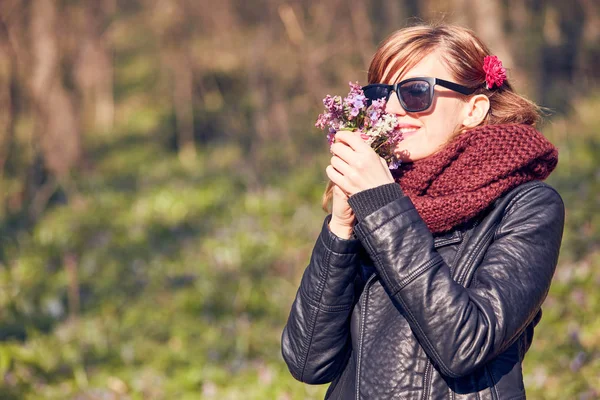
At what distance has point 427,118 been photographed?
172 centimetres

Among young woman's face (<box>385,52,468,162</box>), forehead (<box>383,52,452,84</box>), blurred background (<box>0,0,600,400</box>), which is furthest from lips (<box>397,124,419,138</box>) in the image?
blurred background (<box>0,0,600,400</box>)

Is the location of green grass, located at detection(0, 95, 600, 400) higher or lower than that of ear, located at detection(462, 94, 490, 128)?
lower

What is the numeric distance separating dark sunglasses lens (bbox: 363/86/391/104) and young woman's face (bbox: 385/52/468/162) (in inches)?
0.7

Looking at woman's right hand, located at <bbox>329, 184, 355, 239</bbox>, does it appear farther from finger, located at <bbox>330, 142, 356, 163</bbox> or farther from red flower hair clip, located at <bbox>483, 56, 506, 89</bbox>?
red flower hair clip, located at <bbox>483, 56, 506, 89</bbox>

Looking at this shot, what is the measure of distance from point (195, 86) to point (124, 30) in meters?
5.82

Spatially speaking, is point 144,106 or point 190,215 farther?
point 144,106

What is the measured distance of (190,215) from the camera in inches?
299

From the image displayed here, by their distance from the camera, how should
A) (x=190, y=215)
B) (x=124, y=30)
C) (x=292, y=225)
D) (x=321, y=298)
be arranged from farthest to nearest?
1. (x=124, y=30)
2. (x=190, y=215)
3. (x=292, y=225)
4. (x=321, y=298)

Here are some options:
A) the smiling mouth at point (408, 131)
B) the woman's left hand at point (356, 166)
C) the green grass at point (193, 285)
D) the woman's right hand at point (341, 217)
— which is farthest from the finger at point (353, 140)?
the green grass at point (193, 285)

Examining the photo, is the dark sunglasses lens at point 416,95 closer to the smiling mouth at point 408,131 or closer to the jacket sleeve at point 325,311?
the smiling mouth at point 408,131

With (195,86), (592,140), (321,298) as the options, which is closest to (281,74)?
(195,86)

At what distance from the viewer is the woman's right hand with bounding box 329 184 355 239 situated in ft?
5.26

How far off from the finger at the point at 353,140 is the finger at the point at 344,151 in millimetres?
10

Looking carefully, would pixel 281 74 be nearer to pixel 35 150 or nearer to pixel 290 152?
pixel 290 152
